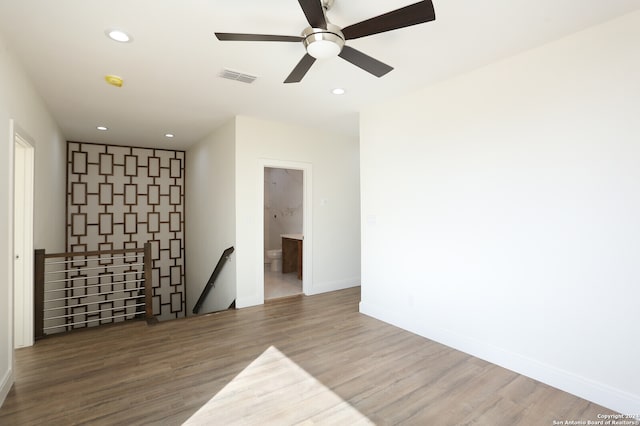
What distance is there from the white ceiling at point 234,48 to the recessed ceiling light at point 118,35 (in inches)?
2.3

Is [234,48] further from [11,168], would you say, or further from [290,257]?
[290,257]

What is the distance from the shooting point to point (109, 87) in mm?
3480

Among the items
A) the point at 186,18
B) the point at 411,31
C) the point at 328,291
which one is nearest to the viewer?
the point at 186,18

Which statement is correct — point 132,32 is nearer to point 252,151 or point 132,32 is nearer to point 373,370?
point 252,151

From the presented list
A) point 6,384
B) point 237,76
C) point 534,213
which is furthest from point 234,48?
point 6,384

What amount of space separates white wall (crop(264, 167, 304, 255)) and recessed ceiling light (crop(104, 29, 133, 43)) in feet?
18.6

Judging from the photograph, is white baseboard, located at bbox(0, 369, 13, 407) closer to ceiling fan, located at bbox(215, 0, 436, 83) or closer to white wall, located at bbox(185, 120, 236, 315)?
white wall, located at bbox(185, 120, 236, 315)

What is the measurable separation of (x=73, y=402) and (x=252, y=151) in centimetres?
337

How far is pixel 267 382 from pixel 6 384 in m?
1.92

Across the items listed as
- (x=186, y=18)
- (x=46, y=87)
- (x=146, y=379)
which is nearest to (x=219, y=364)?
(x=146, y=379)

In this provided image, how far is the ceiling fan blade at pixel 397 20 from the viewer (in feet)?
5.58

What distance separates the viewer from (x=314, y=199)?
5.23 meters

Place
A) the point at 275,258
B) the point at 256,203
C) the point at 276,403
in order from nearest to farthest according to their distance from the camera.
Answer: the point at 276,403 → the point at 256,203 → the point at 275,258

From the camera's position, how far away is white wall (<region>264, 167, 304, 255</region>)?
8172mm
